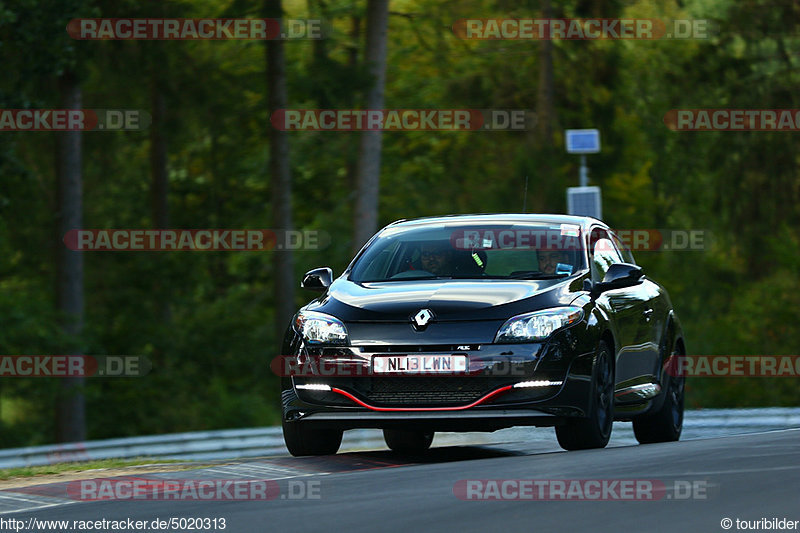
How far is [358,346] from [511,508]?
113 inches

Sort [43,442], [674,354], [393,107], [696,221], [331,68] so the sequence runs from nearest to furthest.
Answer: [674,354] < [331,68] < [43,442] < [393,107] < [696,221]

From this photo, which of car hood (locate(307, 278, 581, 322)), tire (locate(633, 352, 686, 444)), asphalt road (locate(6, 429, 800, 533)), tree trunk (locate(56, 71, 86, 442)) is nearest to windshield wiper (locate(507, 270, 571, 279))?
car hood (locate(307, 278, 581, 322))

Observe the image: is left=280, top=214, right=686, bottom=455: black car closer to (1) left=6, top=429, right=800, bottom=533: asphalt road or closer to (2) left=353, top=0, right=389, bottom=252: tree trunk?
(1) left=6, top=429, right=800, bottom=533: asphalt road

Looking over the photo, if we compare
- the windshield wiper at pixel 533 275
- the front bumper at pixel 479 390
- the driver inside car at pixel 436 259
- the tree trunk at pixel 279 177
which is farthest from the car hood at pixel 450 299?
the tree trunk at pixel 279 177

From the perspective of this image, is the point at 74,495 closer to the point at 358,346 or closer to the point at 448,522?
the point at 358,346

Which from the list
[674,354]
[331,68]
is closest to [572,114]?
[331,68]

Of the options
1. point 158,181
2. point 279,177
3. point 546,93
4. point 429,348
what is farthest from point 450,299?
point 158,181

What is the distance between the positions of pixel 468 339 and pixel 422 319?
1.08 ft

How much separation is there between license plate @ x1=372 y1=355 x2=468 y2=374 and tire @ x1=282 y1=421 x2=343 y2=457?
98cm

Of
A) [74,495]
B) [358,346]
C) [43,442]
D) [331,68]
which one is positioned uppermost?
[331,68]

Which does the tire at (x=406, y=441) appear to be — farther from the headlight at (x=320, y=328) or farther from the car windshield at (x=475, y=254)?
the headlight at (x=320, y=328)

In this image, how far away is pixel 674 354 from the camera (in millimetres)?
13141

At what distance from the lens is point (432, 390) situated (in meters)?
10.0

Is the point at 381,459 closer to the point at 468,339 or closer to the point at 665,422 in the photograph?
the point at 468,339
